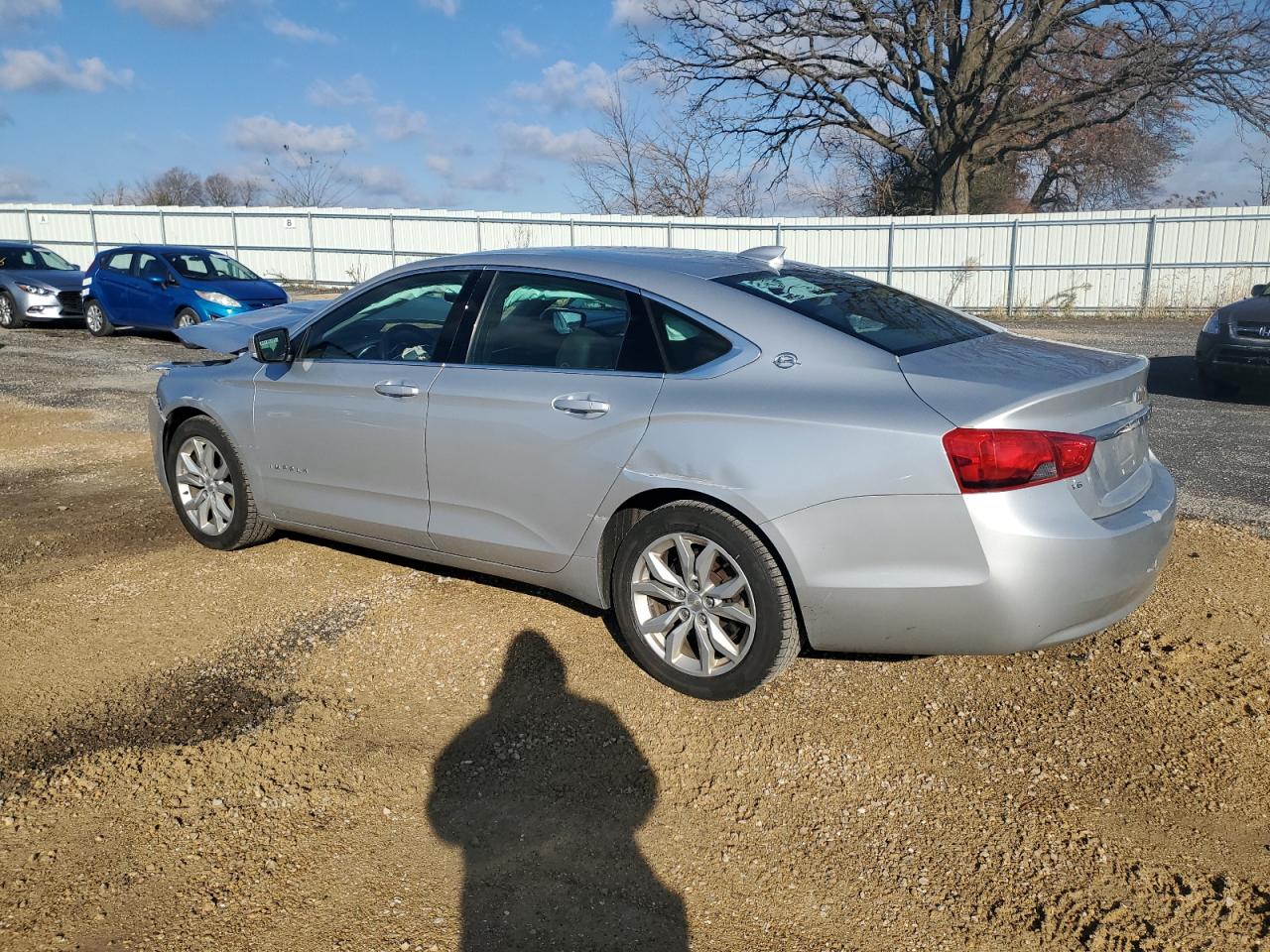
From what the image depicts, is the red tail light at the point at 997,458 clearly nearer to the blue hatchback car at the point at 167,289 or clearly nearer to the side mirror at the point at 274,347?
the side mirror at the point at 274,347

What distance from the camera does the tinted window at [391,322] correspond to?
4.55 m

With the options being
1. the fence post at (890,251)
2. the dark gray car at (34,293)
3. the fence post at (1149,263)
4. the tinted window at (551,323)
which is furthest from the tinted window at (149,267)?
the fence post at (1149,263)

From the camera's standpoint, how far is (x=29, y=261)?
1942 cm

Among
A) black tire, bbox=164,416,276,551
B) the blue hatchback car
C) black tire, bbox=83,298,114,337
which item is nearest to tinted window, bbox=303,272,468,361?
black tire, bbox=164,416,276,551

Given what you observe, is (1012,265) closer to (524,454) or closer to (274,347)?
(274,347)

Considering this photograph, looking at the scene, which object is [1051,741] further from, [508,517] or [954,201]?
[954,201]

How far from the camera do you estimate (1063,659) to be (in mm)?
4039

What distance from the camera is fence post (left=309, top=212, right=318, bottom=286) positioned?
90.1 feet

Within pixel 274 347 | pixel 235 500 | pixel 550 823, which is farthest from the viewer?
pixel 235 500

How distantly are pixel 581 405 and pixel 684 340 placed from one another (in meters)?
0.46

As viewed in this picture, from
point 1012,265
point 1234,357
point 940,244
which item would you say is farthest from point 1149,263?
point 1234,357

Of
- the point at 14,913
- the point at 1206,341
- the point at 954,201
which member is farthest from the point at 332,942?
the point at 954,201

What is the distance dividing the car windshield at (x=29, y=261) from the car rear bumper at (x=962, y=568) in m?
20.2

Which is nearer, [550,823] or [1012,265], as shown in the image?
[550,823]
